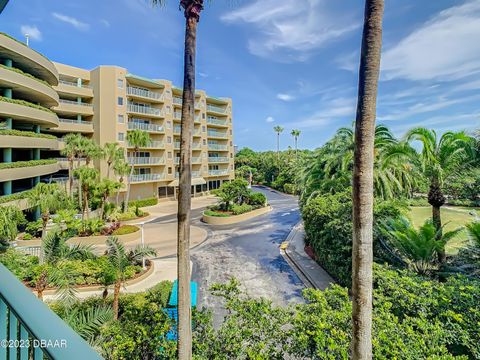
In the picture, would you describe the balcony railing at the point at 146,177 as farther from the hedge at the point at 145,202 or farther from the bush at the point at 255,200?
the bush at the point at 255,200

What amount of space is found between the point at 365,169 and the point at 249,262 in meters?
15.3

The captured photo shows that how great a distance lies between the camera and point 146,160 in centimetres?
3834

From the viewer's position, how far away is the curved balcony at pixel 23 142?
1958 cm

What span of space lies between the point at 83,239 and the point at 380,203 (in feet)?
67.5

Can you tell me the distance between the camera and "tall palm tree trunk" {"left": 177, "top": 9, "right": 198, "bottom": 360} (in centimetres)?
556

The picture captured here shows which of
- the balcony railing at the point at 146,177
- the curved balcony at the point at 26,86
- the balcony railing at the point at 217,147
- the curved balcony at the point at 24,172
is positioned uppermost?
the curved balcony at the point at 26,86

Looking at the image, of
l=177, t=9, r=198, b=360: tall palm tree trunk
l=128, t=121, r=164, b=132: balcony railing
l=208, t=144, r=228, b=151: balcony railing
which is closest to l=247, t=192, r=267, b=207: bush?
l=128, t=121, r=164, b=132: balcony railing

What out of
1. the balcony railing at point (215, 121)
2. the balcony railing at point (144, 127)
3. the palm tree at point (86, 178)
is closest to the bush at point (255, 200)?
the balcony railing at point (144, 127)

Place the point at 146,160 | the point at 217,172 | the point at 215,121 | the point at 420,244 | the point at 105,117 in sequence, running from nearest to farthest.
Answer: the point at 420,244 < the point at 105,117 < the point at 146,160 < the point at 215,121 < the point at 217,172

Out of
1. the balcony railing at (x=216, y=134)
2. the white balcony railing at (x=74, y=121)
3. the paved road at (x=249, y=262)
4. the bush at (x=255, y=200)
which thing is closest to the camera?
the paved road at (x=249, y=262)

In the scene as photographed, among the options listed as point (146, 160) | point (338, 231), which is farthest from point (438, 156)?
point (146, 160)

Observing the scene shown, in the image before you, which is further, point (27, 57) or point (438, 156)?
point (27, 57)

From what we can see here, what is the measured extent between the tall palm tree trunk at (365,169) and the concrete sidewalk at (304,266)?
10517 millimetres

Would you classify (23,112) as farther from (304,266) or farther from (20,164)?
(304,266)
